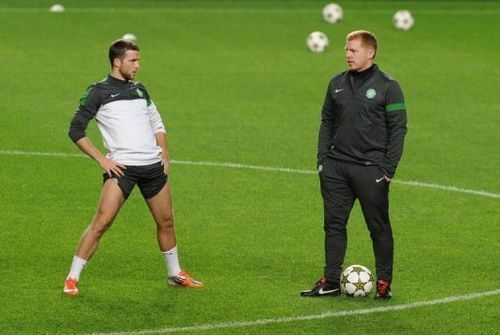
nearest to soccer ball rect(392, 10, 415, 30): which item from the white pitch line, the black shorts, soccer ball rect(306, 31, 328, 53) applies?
soccer ball rect(306, 31, 328, 53)

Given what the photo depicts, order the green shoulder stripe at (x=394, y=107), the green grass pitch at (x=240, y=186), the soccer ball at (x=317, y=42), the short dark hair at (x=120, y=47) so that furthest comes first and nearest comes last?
1. the soccer ball at (x=317, y=42)
2. the short dark hair at (x=120, y=47)
3. the green shoulder stripe at (x=394, y=107)
4. the green grass pitch at (x=240, y=186)

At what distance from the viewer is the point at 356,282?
13062 millimetres

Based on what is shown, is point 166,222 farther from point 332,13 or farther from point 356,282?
point 332,13

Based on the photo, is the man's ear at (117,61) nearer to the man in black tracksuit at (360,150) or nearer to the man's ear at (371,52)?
the man in black tracksuit at (360,150)

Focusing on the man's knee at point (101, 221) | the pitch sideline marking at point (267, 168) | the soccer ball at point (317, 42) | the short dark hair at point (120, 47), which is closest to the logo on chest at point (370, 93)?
the short dark hair at point (120, 47)

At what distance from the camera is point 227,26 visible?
38.1 metres

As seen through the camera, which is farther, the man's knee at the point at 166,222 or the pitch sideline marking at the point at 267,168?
the pitch sideline marking at the point at 267,168

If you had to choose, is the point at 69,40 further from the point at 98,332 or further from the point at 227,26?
the point at 98,332

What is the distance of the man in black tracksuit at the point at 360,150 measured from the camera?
12.9 meters

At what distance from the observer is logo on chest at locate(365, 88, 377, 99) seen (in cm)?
1288

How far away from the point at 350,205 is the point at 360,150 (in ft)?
1.72

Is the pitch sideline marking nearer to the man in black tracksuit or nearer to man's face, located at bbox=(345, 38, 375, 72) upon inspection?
the man in black tracksuit

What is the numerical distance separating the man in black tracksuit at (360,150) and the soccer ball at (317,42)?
68.0ft

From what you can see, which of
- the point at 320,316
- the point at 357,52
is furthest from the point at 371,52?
the point at 320,316
